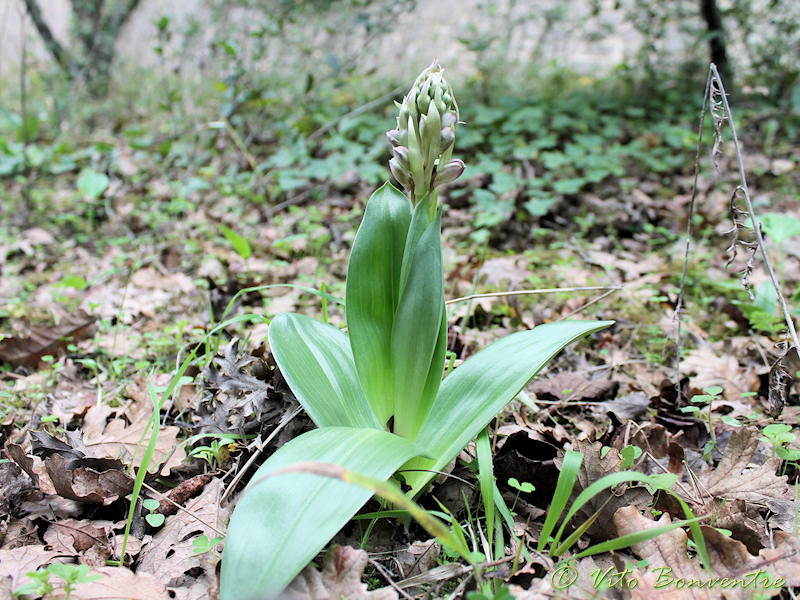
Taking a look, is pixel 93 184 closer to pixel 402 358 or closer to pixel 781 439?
pixel 402 358

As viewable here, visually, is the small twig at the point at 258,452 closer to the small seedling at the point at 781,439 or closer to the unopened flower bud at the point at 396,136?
the unopened flower bud at the point at 396,136

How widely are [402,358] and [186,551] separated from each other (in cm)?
63

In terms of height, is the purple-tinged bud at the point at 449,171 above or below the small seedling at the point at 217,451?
above

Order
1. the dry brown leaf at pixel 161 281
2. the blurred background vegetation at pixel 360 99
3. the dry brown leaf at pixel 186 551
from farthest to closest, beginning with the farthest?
the blurred background vegetation at pixel 360 99 < the dry brown leaf at pixel 161 281 < the dry brown leaf at pixel 186 551

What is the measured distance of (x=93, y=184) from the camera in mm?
3816

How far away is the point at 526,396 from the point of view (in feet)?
5.55

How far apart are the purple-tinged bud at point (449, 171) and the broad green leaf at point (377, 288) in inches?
5.0

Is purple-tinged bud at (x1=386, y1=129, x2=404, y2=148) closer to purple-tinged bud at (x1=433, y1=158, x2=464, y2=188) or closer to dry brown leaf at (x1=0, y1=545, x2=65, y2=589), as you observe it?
purple-tinged bud at (x1=433, y1=158, x2=464, y2=188)

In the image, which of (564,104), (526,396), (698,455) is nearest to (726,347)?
(698,455)

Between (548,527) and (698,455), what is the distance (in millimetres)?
631

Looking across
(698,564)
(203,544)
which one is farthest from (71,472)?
(698,564)

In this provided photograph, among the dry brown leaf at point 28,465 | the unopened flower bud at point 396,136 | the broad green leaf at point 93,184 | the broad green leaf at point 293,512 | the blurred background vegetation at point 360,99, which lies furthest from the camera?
the blurred background vegetation at point 360,99

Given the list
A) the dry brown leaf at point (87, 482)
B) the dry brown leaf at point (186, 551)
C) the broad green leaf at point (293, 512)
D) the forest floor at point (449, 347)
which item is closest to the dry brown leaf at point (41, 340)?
the forest floor at point (449, 347)

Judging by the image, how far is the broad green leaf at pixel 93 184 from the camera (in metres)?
3.78
